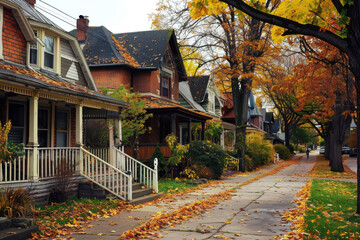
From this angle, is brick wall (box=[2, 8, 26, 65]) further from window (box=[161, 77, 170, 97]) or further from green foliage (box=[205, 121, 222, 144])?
green foliage (box=[205, 121, 222, 144])

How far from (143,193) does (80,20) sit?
57.2 ft

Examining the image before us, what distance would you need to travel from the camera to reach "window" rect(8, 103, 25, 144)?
518 inches

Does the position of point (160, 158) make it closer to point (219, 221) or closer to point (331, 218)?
point (219, 221)

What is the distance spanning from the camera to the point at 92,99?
44.8ft

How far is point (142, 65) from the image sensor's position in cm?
2633

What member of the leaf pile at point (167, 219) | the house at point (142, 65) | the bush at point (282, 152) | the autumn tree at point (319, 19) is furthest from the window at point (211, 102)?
the autumn tree at point (319, 19)

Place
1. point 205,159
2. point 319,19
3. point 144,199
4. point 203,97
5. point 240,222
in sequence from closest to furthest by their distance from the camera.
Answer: point 319,19
point 240,222
point 144,199
point 205,159
point 203,97

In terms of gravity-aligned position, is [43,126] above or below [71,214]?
above

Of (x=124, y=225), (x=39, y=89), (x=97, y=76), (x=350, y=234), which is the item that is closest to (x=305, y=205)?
(x=350, y=234)

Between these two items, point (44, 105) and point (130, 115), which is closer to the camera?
point (44, 105)

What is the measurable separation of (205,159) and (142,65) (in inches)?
350

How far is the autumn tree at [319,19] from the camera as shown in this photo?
7344 mm

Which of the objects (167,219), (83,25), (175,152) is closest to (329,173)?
(175,152)

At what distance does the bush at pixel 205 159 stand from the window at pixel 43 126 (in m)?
8.45
